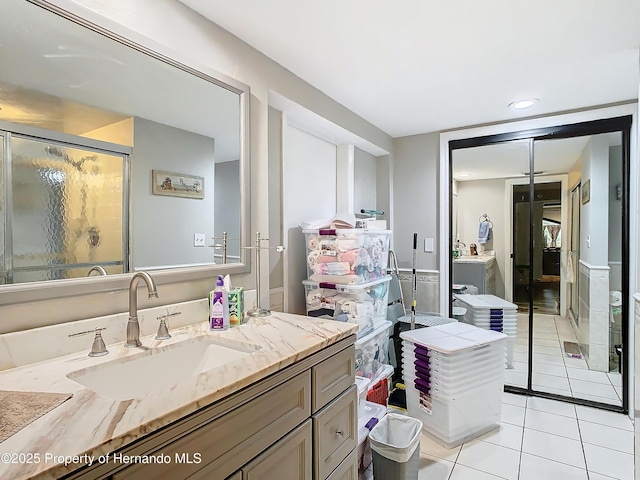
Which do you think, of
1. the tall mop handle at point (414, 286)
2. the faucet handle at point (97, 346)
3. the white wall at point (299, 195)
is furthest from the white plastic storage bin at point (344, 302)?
the faucet handle at point (97, 346)

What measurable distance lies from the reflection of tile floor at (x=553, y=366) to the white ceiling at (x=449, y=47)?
179 cm

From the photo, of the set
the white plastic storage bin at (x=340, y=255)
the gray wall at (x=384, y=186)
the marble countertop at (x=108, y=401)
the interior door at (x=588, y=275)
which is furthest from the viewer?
the gray wall at (x=384, y=186)

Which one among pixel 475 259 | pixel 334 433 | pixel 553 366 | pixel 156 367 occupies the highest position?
pixel 475 259

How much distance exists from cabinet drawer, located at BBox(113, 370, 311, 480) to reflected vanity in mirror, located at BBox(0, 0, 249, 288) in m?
0.72

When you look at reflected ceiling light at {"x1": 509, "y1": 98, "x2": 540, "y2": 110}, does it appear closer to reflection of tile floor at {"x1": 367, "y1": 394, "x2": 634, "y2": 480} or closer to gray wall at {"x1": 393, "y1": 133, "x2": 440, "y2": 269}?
gray wall at {"x1": 393, "y1": 133, "x2": 440, "y2": 269}

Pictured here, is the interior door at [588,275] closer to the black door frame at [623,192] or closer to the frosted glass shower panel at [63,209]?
the black door frame at [623,192]

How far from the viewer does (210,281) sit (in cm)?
168

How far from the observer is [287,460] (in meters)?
1.14

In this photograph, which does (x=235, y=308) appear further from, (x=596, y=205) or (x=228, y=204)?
(x=596, y=205)

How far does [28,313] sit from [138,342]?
327 mm

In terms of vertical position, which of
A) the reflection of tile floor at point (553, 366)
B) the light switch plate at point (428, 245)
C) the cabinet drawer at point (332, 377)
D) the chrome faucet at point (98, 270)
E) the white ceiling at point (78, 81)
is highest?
the white ceiling at point (78, 81)

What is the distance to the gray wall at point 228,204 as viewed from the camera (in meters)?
1.73

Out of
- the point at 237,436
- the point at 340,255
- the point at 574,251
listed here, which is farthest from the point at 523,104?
the point at 237,436

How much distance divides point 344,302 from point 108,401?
168cm
